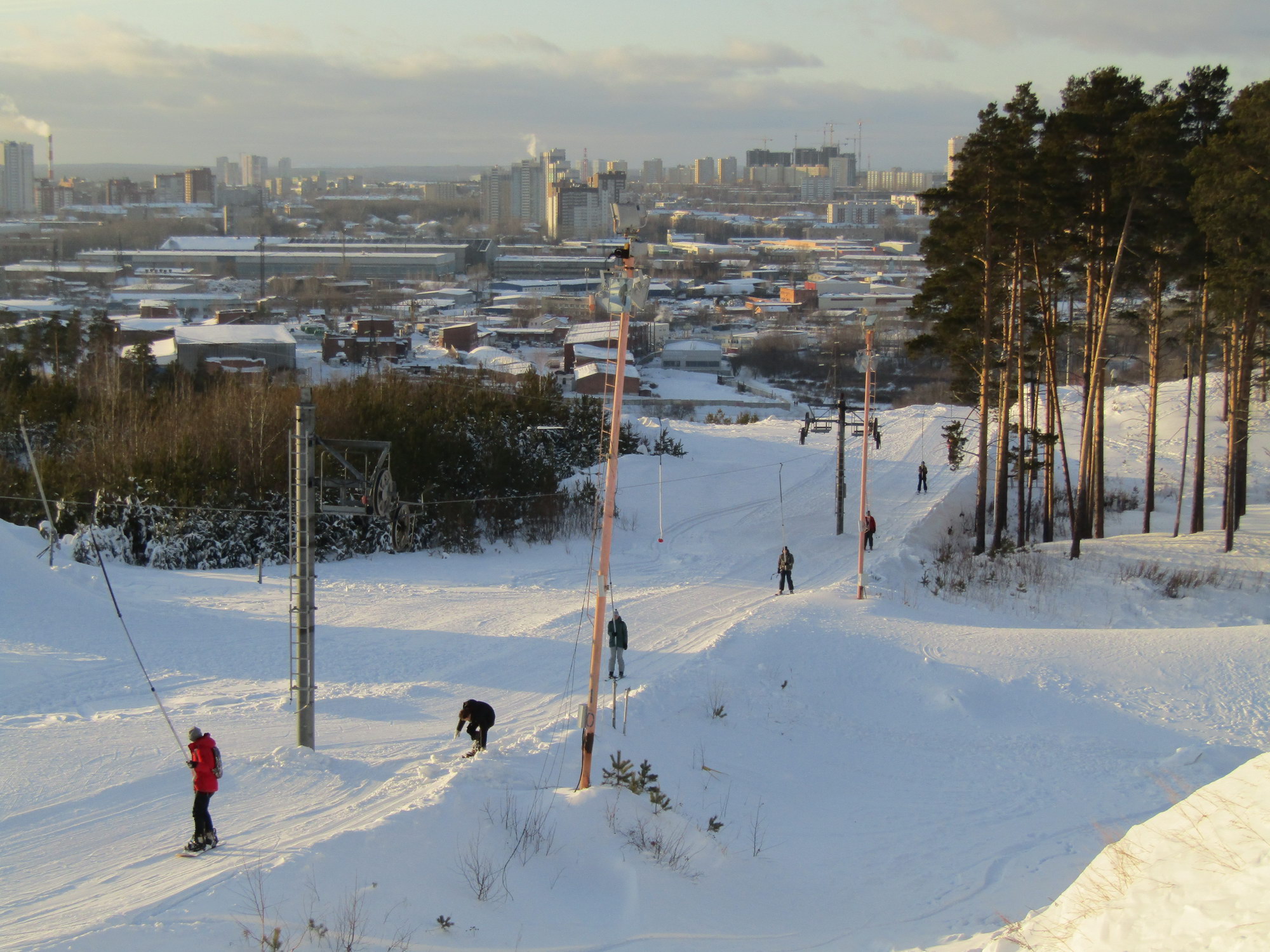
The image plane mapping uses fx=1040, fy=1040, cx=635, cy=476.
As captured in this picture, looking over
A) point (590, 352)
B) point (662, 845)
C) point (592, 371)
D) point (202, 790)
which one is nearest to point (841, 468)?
point (662, 845)

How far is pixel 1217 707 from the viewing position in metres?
15.1

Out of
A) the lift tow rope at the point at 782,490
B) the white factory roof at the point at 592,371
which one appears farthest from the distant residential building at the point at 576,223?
the lift tow rope at the point at 782,490

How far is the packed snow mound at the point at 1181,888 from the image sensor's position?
5.81 metres

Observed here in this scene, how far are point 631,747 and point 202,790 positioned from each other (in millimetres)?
5099

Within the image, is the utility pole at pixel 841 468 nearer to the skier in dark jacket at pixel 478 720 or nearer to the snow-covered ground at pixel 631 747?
the snow-covered ground at pixel 631 747

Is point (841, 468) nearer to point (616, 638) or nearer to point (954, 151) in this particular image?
point (616, 638)

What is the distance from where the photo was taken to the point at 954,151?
55625 mm

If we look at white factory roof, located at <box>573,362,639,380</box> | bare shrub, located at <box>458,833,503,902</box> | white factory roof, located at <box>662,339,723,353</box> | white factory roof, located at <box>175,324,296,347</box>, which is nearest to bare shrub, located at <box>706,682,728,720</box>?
bare shrub, located at <box>458,833,503,902</box>

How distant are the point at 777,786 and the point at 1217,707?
7390 millimetres

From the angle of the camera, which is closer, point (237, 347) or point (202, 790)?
point (202, 790)

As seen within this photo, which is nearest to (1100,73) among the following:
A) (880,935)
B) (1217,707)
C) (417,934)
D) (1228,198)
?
(1228,198)

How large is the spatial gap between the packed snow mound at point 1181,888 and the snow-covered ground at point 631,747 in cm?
7

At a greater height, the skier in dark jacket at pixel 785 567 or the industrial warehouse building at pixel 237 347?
the industrial warehouse building at pixel 237 347

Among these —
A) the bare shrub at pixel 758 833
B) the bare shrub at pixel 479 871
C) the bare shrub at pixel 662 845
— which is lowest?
the bare shrub at pixel 758 833
